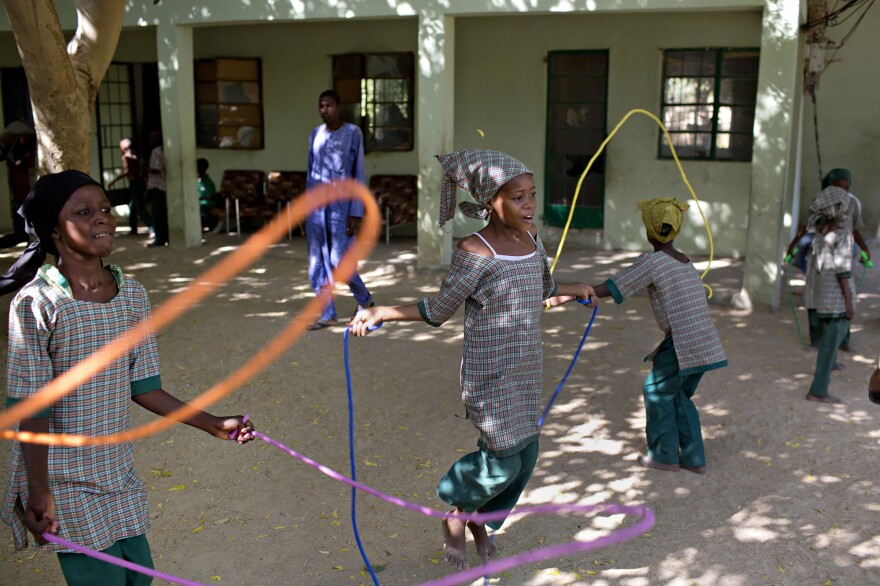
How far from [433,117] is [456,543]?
6.62 metres

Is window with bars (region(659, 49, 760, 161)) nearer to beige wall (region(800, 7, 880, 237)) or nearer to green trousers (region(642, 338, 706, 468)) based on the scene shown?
beige wall (region(800, 7, 880, 237))

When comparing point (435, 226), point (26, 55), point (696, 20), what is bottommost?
point (435, 226)

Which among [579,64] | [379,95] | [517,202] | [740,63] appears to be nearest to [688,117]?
[740,63]

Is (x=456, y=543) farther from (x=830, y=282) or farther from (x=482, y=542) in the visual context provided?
(x=830, y=282)

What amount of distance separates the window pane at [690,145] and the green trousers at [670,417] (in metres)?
6.74

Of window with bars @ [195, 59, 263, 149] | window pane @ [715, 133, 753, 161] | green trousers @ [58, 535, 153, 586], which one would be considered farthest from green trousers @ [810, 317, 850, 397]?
window with bars @ [195, 59, 263, 149]

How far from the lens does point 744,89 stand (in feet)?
35.8

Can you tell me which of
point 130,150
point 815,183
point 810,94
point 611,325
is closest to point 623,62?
point 810,94

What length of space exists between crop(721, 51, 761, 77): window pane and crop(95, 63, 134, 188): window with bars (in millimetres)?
8769

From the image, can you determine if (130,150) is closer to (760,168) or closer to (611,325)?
(611,325)

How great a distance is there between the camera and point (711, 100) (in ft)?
36.3

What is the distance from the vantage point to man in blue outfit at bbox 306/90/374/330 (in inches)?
296

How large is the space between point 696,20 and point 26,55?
7752 millimetres

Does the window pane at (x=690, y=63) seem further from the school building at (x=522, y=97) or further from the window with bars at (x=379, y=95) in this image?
the window with bars at (x=379, y=95)
